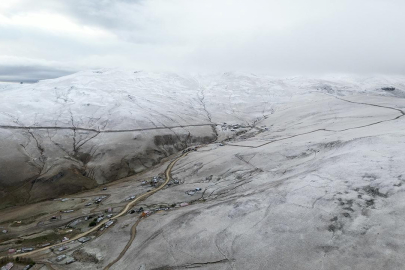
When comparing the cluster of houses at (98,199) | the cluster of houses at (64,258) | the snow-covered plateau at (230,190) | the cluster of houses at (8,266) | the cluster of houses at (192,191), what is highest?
the snow-covered plateau at (230,190)

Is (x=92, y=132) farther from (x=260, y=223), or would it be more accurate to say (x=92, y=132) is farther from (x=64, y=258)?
(x=260, y=223)

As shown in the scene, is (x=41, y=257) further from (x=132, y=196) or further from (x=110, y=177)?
(x=110, y=177)

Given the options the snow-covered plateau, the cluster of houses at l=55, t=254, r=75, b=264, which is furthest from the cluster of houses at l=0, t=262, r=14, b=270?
the snow-covered plateau

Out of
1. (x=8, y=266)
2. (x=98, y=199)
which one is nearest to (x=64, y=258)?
(x=8, y=266)

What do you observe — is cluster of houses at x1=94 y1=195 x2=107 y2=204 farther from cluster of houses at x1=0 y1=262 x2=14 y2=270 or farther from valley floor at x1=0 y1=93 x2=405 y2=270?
cluster of houses at x1=0 y1=262 x2=14 y2=270

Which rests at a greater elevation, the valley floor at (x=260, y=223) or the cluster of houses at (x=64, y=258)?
the valley floor at (x=260, y=223)

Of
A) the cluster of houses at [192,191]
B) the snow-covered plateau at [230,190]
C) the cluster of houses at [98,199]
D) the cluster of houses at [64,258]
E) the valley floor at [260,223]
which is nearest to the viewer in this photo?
the valley floor at [260,223]

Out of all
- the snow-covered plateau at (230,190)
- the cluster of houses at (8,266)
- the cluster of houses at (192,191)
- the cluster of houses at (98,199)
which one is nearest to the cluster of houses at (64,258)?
the snow-covered plateau at (230,190)

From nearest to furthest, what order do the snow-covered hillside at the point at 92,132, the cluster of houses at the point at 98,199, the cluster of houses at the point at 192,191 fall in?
the cluster of houses at the point at 192,191
the cluster of houses at the point at 98,199
the snow-covered hillside at the point at 92,132

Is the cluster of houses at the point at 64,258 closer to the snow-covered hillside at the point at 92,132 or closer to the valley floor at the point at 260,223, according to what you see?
the valley floor at the point at 260,223

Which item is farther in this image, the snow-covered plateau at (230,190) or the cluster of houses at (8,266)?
the cluster of houses at (8,266)

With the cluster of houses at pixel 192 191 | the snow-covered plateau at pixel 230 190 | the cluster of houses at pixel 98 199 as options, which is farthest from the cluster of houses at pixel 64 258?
the cluster of houses at pixel 192 191

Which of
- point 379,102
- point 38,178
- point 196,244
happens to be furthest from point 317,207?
point 379,102
